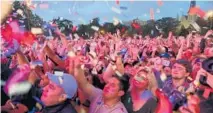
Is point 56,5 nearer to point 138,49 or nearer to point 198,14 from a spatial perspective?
point 138,49

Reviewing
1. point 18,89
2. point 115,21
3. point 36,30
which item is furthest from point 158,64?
point 18,89

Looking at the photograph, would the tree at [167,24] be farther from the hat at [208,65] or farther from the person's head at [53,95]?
the person's head at [53,95]

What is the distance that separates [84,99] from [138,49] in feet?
A: 1.76

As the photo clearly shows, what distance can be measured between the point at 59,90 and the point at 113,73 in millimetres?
406

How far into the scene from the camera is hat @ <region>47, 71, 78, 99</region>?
292 cm

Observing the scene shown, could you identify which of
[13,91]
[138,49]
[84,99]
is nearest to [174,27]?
[138,49]

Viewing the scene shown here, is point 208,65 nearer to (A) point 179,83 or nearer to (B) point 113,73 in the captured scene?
(A) point 179,83

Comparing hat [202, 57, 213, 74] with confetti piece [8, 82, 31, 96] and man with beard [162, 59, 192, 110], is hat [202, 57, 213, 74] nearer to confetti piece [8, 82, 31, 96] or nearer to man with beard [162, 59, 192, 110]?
man with beard [162, 59, 192, 110]

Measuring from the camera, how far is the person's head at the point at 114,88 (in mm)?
2977

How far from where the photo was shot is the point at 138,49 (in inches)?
122

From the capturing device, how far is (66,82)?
2.92 m

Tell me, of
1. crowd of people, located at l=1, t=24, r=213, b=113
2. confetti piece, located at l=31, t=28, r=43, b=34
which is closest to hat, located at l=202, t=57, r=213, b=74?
crowd of people, located at l=1, t=24, r=213, b=113

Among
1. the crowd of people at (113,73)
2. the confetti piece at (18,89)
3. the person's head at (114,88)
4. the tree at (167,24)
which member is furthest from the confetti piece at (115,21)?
the confetti piece at (18,89)

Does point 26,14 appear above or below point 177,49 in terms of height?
above
